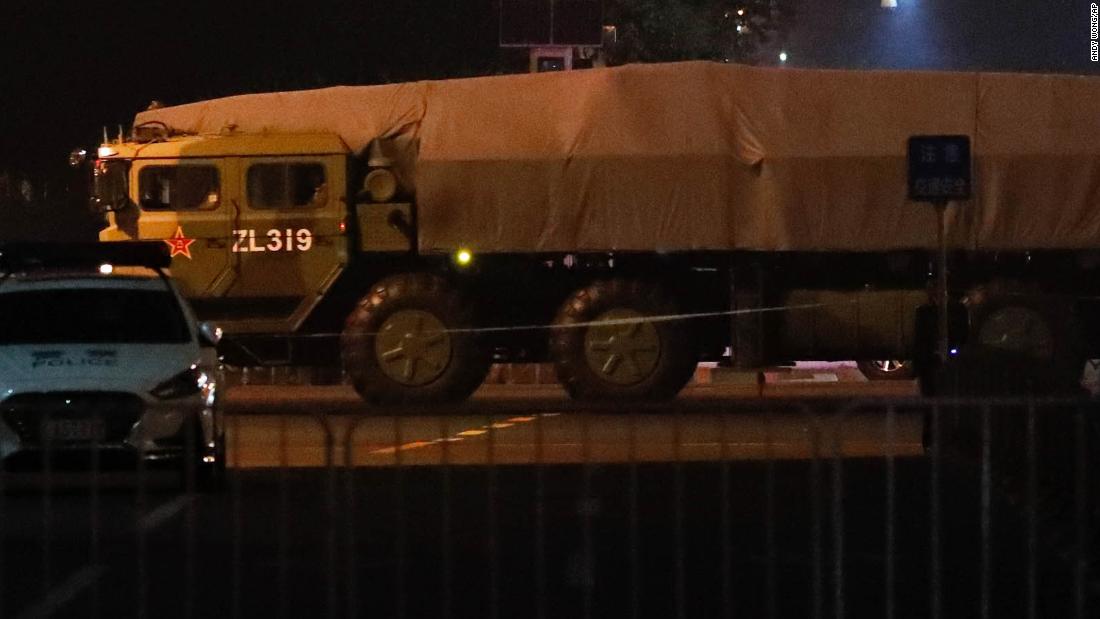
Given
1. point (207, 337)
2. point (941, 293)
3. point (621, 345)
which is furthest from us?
point (621, 345)

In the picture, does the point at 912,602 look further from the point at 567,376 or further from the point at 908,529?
the point at 567,376

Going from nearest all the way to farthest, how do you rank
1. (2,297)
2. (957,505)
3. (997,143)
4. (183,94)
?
(957,505) → (2,297) → (997,143) → (183,94)

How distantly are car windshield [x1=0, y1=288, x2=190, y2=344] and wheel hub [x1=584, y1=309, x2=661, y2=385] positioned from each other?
280 inches

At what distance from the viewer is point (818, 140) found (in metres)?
21.0

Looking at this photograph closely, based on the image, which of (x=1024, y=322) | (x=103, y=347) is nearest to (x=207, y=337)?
(x=103, y=347)

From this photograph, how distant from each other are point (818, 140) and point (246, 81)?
1572 cm

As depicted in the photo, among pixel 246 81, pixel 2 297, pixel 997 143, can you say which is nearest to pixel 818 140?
pixel 997 143

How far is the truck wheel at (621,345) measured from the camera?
21156 millimetres

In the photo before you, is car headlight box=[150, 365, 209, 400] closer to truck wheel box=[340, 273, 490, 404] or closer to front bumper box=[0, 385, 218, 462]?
front bumper box=[0, 385, 218, 462]

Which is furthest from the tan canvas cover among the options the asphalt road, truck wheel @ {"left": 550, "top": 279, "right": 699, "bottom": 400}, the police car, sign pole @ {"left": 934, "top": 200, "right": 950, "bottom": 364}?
the police car

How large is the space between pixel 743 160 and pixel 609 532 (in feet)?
40.8

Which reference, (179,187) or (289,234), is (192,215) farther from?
(289,234)

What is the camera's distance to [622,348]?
69.8 feet

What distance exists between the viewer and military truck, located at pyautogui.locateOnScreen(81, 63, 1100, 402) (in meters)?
20.9
